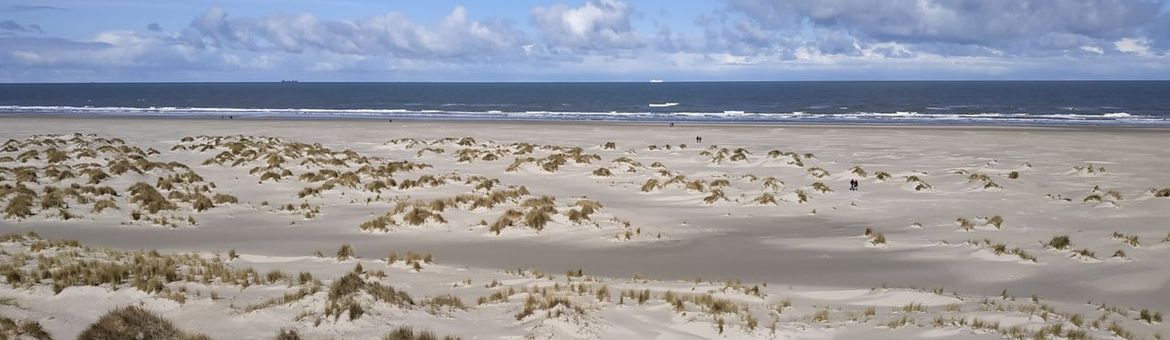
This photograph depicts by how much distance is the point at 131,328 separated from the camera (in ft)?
25.1

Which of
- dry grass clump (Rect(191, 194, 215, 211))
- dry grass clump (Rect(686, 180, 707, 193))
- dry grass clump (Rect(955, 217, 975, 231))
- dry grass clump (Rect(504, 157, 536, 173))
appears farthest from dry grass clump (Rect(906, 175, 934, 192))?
dry grass clump (Rect(191, 194, 215, 211))

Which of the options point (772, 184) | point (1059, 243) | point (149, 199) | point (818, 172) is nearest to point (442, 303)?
point (1059, 243)

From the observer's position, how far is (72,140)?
3912 centimetres

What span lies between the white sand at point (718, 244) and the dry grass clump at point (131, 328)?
842 millimetres

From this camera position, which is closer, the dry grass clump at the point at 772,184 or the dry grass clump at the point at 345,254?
the dry grass clump at the point at 345,254

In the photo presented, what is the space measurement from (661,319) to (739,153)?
85.5 feet

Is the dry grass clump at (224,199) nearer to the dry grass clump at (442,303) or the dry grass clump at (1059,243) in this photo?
the dry grass clump at (442,303)

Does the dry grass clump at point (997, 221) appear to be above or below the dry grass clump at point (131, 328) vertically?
below

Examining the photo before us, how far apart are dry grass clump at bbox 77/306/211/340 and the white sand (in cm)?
84

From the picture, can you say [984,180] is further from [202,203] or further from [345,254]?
Result: [202,203]

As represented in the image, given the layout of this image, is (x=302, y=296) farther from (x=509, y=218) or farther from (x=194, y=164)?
(x=194, y=164)

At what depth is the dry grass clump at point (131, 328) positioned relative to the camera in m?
7.55

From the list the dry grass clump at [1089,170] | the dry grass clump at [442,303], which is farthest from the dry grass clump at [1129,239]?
the dry grass clump at [1089,170]

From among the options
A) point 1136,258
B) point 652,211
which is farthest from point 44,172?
point 1136,258
